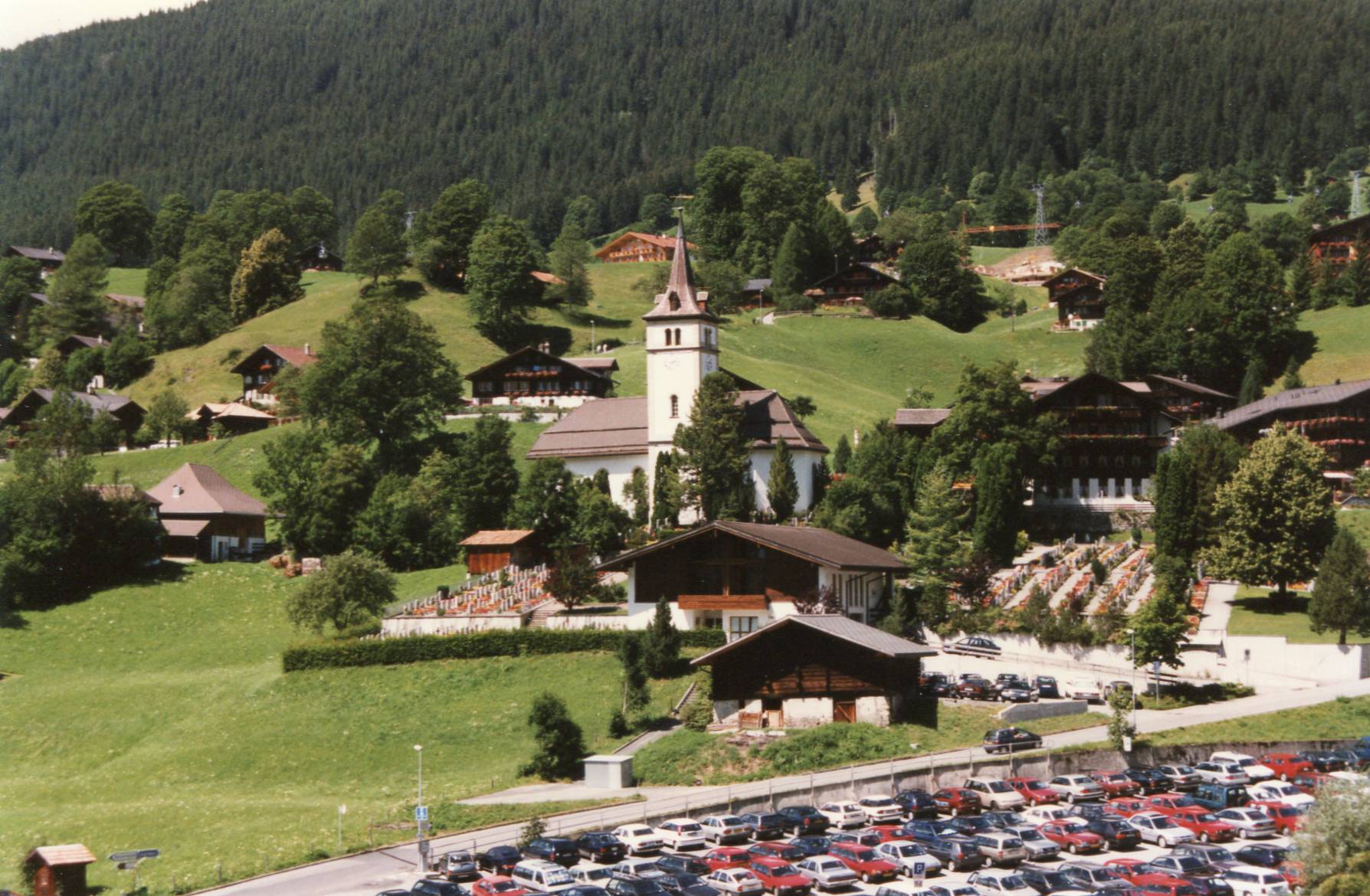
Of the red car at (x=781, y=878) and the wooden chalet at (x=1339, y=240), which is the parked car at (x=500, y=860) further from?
the wooden chalet at (x=1339, y=240)

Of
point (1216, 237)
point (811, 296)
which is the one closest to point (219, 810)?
point (811, 296)

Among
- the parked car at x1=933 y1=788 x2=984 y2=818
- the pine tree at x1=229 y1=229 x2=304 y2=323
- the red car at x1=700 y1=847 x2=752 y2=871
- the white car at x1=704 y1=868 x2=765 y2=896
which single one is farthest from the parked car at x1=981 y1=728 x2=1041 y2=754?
the pine tree at x1=229 y1=229 x2=304 y2=323

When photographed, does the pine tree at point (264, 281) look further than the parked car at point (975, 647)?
Yes

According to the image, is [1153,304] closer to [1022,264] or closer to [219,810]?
[1022,264]

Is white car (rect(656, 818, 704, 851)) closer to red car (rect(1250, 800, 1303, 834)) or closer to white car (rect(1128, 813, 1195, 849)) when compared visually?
white car (rect(1128, 813, 1195, 849))

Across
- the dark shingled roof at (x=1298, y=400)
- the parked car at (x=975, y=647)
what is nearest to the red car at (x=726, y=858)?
the parked car at (x=975, y=647)

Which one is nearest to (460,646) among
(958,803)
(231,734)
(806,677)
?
(231,734)
